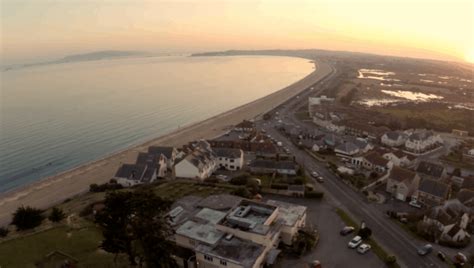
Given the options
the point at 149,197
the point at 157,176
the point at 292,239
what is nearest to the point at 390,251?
the point at 292,239

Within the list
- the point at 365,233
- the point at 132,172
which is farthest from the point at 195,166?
the point at 365,233

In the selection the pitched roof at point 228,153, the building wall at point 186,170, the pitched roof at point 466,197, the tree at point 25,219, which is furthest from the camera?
the pitched roof at point 228,153

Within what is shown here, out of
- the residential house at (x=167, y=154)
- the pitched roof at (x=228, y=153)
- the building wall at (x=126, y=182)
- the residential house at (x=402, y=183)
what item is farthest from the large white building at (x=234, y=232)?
the residential house at (x=167, y=154)

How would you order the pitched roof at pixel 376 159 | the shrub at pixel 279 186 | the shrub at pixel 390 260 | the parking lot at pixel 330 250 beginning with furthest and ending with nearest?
1. the pitched roof at pixel 376 159
2. the shrub at pixel 279 186
3. the parking lot at pixel 330 250
4. the shrub at pixel 390 260

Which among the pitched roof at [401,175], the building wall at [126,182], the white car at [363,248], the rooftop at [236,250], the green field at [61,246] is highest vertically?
the pitched roof at [401,175]

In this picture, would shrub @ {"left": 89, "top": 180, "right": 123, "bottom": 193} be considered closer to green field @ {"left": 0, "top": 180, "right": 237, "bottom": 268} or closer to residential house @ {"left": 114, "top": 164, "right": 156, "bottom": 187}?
residential house @ {"left": 114, "top": 164, "right": 156, "bottom": 187}

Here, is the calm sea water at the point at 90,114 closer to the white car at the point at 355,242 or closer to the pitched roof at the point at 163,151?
the pitched roof at the point at 163,151

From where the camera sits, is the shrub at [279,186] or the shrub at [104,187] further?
the shrub at [104,187]

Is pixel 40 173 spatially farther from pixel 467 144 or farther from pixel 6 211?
pixel 467 144
